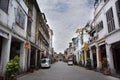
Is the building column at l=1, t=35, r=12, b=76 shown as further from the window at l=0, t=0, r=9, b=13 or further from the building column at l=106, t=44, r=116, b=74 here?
the building column at l=106, t=44, r=116, b=74

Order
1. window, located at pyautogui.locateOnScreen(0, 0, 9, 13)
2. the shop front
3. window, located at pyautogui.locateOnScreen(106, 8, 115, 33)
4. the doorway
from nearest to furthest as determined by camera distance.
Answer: window, located at pyautogui.locateOnScreen(0, 0, 9, 13) < window, located at pyautogui.locateOnScreen(106, 8, 115, 33) < the shop front < the doorway

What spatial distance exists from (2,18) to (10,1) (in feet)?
8.37

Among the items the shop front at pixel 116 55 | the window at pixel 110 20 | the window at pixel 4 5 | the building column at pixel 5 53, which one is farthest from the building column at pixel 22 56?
the shop front at pixel 116 55

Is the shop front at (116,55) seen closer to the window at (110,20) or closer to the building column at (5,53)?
the window at (110,20)

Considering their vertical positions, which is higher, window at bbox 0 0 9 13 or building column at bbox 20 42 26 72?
window at bbox 0 0 9 13

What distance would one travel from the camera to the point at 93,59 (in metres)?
31.1

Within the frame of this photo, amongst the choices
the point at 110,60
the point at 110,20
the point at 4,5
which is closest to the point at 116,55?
the point at 110,60

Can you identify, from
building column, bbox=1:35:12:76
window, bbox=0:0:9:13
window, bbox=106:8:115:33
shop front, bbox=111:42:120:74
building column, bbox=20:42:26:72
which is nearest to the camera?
window, bbox=0:0:9:13

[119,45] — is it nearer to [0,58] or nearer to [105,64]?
[105,64]

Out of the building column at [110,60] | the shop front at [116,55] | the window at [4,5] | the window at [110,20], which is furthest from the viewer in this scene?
the shop front at [116,55]

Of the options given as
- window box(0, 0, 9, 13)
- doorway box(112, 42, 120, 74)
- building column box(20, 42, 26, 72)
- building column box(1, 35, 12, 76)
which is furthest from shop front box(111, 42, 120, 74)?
window box(0, 0, 9, 13)

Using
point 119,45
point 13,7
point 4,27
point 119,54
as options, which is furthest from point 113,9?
point 4,27

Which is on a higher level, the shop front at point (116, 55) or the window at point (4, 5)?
the window at point (4, 5)

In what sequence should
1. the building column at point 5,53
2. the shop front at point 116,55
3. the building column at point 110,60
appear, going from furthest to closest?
the shop front at point 116,55
the building column at point 110,60
the building column at point 5,53
